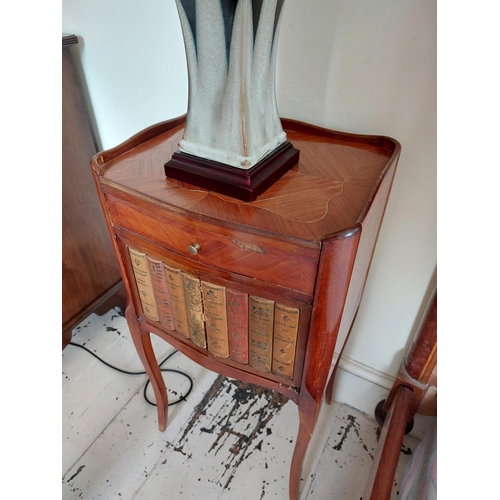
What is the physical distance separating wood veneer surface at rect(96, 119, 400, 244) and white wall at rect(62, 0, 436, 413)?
0.28ft

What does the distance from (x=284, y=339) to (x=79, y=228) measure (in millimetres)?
909

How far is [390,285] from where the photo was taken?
998 millimetres

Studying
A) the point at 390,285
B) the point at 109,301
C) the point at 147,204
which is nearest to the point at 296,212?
the point at 147,204

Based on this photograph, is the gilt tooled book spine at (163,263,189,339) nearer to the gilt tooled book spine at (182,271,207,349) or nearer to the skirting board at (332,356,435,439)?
the gilt tooled book spine at (182,271,207,349)

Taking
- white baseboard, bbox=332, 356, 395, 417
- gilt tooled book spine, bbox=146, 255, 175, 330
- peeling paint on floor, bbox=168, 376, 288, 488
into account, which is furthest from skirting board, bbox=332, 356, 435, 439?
gilt tooled book spine, bbox=146, 255, 175, 330

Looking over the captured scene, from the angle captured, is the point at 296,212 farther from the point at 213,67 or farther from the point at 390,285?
the point at 390,285

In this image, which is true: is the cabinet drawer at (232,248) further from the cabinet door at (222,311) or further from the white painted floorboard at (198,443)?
the white painted floorboard at (198,443)

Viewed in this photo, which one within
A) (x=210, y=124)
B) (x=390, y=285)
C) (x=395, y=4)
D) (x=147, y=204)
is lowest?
(x=390, y=285)

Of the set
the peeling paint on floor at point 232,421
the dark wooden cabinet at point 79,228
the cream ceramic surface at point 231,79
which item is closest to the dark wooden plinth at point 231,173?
the cream ceramic surface at point 231,79

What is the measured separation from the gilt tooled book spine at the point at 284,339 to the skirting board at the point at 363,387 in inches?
20.9

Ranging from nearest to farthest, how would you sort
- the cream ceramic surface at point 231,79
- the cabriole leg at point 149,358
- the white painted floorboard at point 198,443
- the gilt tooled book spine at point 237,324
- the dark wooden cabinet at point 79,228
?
the cream ceramic surface at point 231,79, the gilt tooled book spine at point 237,324, the cabriole leg at point 149,358, the white painted floorboard at point 198,443, the dark wooden cabinet at point 79,228

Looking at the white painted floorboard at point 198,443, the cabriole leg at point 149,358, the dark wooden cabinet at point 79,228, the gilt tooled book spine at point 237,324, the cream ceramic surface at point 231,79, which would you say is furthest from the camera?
the dark wooden cabinet at point 79,228

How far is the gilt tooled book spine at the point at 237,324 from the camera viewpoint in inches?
25.5
